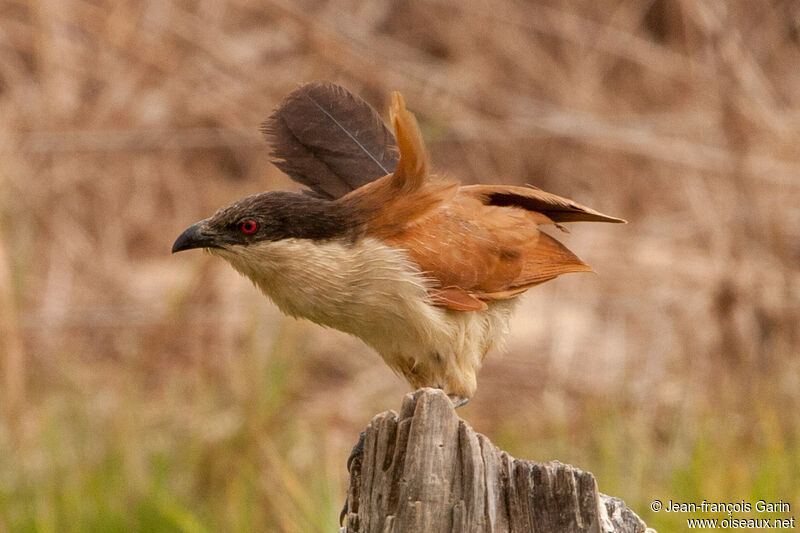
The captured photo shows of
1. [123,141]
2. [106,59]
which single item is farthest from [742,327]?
[106,59]

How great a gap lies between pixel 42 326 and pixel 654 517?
5.04 m

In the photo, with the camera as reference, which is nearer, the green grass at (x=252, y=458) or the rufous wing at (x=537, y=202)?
the rufous wing at (x=537, y=202)

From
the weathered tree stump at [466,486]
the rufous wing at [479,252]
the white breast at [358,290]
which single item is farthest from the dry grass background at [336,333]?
the weathered tree stump at [466,486]

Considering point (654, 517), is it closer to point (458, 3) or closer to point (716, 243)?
point (716, 243)

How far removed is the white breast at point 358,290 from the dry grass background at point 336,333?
2.89 ft

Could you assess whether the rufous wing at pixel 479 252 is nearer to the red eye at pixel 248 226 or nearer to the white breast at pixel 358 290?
the white breast at pixel 358 290

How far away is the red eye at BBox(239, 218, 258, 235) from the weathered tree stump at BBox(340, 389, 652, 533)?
0.85 metres

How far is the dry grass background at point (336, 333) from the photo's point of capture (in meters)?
5.28

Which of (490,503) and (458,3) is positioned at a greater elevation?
(490,503)

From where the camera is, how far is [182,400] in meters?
6.68

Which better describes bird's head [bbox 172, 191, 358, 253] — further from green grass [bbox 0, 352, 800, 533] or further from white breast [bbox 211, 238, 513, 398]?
green grass [bbox 0, 352, 800, 533]

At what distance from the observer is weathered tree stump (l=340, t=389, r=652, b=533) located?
235 cm

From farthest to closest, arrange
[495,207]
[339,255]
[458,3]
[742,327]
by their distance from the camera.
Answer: [458,3] → [742,327] → [495,207] → [339,255]

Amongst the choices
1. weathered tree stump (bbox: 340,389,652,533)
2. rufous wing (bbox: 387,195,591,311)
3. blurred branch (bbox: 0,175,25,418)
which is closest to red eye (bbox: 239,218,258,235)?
rufous wing (bbox: 387,195,591,311)
